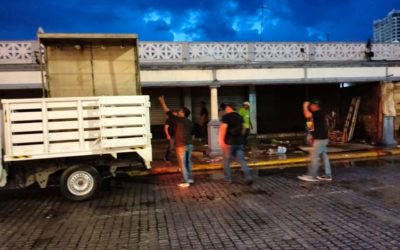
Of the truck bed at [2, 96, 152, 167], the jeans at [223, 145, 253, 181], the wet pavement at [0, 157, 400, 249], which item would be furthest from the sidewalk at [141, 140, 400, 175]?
the truck bed at [2, 96, 152, 167]

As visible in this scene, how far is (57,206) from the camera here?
767cm

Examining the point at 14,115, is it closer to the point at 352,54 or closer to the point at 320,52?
the point at 320,52

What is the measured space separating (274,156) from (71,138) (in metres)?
7.24

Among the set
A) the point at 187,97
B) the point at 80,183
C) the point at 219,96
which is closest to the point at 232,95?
the point at 219,96

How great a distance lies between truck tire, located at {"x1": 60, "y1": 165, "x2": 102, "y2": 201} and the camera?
26.3ft

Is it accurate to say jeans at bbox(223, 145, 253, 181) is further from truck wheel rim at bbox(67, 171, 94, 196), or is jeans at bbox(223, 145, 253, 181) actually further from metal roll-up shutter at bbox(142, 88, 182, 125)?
metal roll-up shutter at bbox(142, 88, 182, 125)

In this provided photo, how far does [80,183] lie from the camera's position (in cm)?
814

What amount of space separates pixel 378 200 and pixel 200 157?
6.92 m

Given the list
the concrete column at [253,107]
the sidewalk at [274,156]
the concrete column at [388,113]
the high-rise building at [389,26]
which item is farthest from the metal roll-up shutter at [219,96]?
the high-rise building at [389,26]

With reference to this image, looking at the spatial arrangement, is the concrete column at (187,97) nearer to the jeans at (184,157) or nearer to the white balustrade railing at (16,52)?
the white balustrade railing at (16,52)

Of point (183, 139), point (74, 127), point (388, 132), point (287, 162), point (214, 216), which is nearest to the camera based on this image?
point (214, 216)

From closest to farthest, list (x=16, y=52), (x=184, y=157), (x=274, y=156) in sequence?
(x=184, y=157) < (x=16, y=52) < (x=274, y=156)

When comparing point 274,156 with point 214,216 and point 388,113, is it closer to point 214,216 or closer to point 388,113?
point 388,113

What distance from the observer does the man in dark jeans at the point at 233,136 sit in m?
8.99
